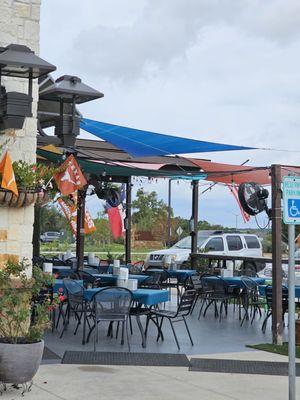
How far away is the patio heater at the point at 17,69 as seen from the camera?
6621mm

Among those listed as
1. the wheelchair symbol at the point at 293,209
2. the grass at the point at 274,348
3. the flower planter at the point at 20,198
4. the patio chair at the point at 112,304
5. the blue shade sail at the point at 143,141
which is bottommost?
the grass at the point at 274,348

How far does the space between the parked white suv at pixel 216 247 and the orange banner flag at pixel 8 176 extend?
15391mm

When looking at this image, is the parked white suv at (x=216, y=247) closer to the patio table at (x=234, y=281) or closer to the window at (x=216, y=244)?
the window at (x=216, y=244)

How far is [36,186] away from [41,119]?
2676 mm

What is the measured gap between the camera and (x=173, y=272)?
550 inches

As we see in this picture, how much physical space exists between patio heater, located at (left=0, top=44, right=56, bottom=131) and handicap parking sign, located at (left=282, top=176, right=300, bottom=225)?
2.80 m

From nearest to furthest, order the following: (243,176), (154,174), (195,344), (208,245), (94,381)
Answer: (94,381), (195,344), (154,174), (243,176), (208,245)

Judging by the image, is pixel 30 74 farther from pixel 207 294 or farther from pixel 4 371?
pixel 207 294

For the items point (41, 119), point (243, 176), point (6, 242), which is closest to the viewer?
point (6, 242)

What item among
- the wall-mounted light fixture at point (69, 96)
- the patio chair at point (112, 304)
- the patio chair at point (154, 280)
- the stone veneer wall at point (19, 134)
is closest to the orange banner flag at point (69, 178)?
the wall-mounted light fixture at point (69, 96)

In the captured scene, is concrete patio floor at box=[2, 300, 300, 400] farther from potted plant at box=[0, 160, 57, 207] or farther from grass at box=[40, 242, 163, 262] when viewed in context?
grass at box=[40, 242, 163, 262]

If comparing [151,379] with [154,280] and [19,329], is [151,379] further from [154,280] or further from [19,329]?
[154,280]

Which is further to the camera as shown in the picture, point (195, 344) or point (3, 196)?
point (195, 344)

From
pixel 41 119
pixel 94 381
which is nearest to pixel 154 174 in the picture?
pixel 41 119
